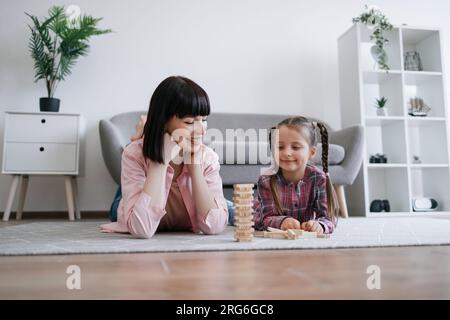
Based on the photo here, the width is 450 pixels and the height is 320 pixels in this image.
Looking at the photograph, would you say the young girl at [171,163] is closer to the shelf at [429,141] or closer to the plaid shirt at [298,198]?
the plaid shirt at [298,198]

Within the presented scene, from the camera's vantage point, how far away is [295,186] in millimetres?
1277

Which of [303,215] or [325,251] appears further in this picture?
[303,215]

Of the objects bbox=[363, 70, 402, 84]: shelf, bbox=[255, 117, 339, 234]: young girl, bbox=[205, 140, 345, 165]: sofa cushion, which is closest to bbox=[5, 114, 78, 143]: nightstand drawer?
bbox=[205, 140, 345, 165]: sofa cushion

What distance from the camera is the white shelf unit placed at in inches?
107

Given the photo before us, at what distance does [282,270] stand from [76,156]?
196cm

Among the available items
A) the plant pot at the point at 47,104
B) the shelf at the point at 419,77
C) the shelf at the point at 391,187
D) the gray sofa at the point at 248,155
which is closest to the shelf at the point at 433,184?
the shelf at the point at 391,187

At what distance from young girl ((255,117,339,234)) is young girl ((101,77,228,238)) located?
153 mm

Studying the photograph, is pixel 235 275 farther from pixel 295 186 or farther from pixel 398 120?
pixel 398 120

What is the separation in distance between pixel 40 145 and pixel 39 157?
0.07 m

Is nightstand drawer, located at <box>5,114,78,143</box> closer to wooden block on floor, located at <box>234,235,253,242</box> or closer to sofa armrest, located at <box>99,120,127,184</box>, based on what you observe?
sofa armrest, located at <box>99,120,127,184</box>

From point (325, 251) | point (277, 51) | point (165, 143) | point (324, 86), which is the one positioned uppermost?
point (277, 51)
